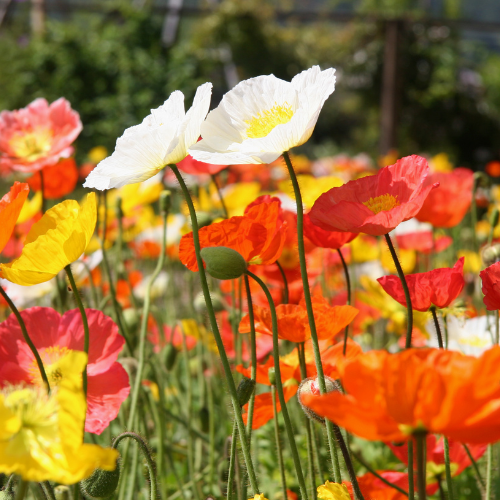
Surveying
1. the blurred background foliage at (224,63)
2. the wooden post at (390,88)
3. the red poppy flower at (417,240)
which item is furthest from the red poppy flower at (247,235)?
the blurred background foliage at (224,63)

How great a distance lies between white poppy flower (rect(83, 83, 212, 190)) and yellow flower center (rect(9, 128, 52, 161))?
24.7 inches

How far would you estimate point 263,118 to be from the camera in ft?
2.33

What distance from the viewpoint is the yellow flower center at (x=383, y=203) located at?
0.63m

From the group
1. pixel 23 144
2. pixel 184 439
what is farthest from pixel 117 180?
pixel 184 439

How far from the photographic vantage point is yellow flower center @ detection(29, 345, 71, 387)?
26.5 inches

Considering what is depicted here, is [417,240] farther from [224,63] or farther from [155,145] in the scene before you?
[224,63]

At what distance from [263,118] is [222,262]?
0.69 ft

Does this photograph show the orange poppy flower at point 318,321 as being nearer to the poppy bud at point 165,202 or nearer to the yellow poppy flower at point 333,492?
the yellow poppy flower at point 333,492

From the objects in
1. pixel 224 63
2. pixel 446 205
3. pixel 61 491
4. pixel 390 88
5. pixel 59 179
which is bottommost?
pixel 61 491

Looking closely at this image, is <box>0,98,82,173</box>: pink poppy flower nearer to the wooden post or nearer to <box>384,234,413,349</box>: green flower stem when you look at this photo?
<box>384,234,413,349</box>: green flower stem

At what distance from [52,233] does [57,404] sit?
0.18 meters

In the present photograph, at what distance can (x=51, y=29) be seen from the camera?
6.74 meters

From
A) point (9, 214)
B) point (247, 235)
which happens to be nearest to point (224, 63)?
point (247, 235)

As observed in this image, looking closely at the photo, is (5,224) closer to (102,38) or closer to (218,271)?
(218,271)
